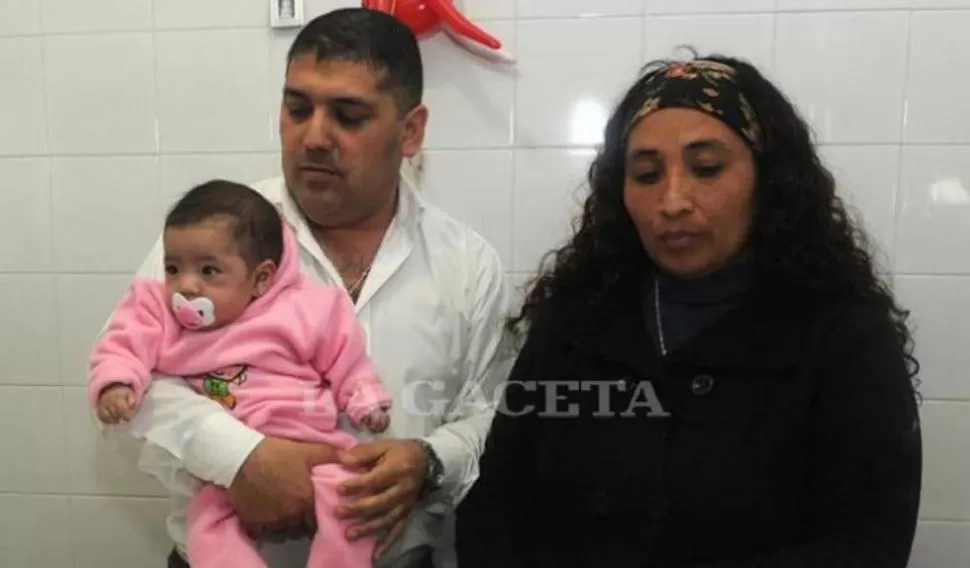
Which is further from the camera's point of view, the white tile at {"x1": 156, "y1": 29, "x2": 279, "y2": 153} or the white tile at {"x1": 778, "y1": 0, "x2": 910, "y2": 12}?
the white tile at {"x1": 156, "y1": 29, "x2": 279, "y2": 153}

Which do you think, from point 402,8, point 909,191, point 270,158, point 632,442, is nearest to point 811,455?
point 632,442

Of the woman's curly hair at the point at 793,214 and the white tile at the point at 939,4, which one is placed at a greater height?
the white tile at the point at 939,4

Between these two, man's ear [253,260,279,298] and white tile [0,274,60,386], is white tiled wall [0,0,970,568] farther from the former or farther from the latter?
man's ear [253,260,279,298]

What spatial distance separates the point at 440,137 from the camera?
5.46ft

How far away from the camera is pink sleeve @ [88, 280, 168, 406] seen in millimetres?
1103

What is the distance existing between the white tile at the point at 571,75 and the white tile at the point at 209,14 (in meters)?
0.53

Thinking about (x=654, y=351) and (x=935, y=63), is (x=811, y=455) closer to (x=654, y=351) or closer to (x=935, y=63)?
(x=654, y=351)

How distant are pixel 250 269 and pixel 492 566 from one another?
553mm

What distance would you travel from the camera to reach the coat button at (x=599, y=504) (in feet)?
3.83

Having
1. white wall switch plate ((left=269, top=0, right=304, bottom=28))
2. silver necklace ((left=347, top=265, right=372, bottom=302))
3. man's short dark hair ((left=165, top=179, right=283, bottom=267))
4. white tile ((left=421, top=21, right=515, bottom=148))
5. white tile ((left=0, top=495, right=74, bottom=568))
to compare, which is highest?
white wall switch plate ((left=269, top=0, right=304, bottom=28))

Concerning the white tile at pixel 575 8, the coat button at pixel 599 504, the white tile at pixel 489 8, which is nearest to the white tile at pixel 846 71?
the white tile at pixel 575 8

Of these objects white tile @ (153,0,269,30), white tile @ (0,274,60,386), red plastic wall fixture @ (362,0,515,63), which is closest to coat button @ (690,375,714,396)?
red plastic wall fixture @ (362,0,515,63)

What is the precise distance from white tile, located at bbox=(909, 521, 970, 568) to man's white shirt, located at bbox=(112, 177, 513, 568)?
914 millimetres

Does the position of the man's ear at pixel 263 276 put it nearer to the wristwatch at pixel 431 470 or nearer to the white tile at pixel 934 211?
the wristwatch at pixel 431 470
